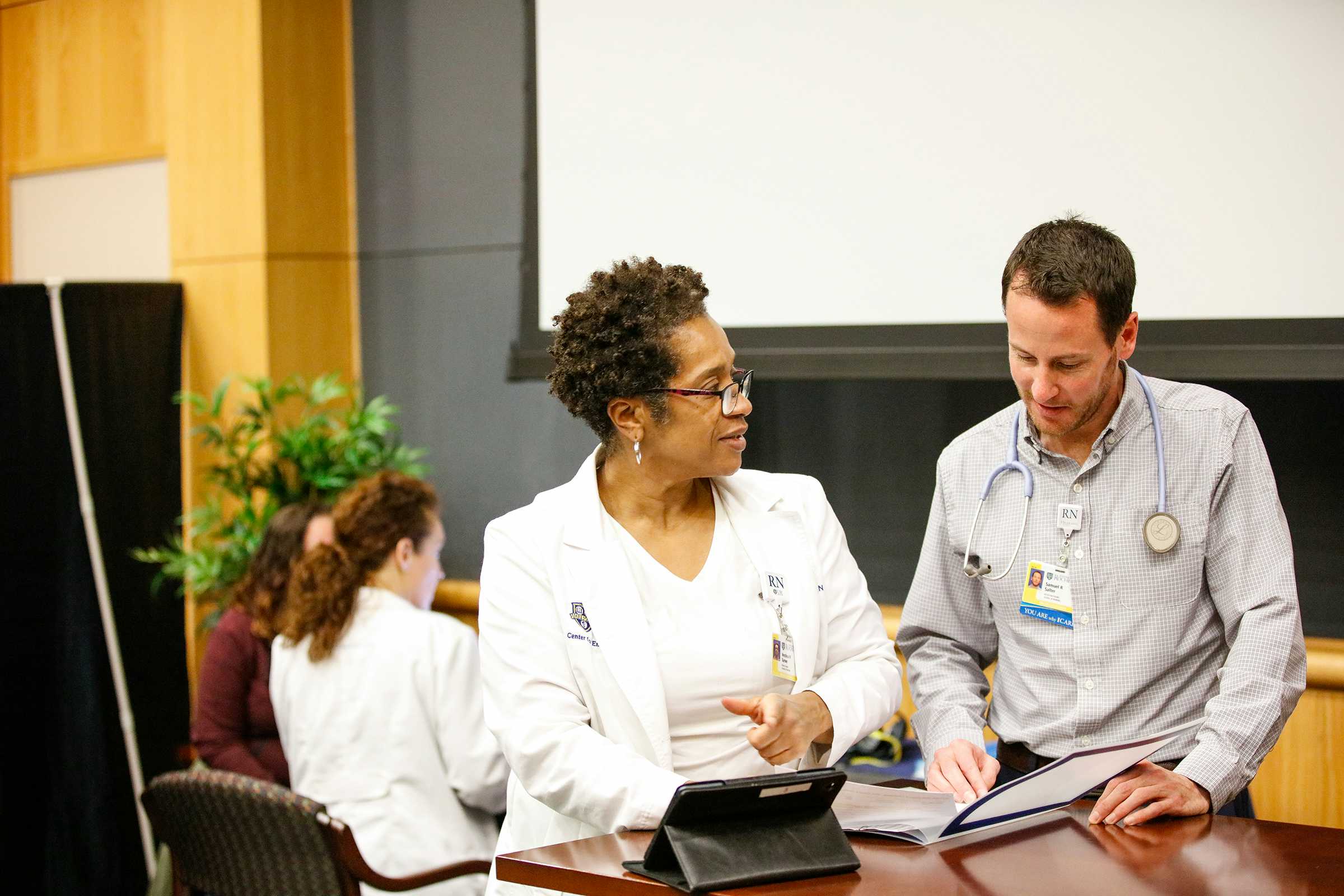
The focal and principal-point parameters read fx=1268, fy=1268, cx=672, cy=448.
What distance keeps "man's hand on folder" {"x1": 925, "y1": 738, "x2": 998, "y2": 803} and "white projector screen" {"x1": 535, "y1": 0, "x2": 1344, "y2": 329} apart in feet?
6.13

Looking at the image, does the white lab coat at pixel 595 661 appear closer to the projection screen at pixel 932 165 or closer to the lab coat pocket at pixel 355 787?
the lab coat pocket at pixel 355 787

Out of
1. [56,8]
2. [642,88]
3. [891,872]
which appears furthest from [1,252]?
[891,872]

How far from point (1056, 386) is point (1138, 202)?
168 centimetres

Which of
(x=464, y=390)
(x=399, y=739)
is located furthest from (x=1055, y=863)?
(x=464, y=390)

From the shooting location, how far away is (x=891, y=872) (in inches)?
56.9

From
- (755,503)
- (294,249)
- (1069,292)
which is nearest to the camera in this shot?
(1069,292)

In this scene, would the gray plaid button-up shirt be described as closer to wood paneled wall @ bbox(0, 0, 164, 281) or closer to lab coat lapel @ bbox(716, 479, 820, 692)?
lab coat lapel @ bbox(716, 479, 820, 692)

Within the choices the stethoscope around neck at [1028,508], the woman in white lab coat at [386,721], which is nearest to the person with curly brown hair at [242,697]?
the woman in white lab coat at [386,721]

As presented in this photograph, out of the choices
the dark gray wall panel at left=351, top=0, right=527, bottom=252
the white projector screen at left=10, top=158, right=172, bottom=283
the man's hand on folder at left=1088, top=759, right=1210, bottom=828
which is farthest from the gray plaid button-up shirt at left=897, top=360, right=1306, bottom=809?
the white projector screen at left=10, top=158, right=172, bottom=283

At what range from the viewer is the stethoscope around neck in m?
1.93

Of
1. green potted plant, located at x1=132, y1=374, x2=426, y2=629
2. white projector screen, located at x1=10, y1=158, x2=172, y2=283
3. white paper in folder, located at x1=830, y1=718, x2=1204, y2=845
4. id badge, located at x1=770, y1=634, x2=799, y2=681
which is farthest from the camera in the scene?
white projector screen, located at x1=10, y1=158, x2=172, y2=283

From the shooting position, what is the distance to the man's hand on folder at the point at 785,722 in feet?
5.57

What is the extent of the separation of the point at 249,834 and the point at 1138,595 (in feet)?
5.71

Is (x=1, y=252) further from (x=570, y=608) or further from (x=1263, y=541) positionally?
(x=1263, y=541)
